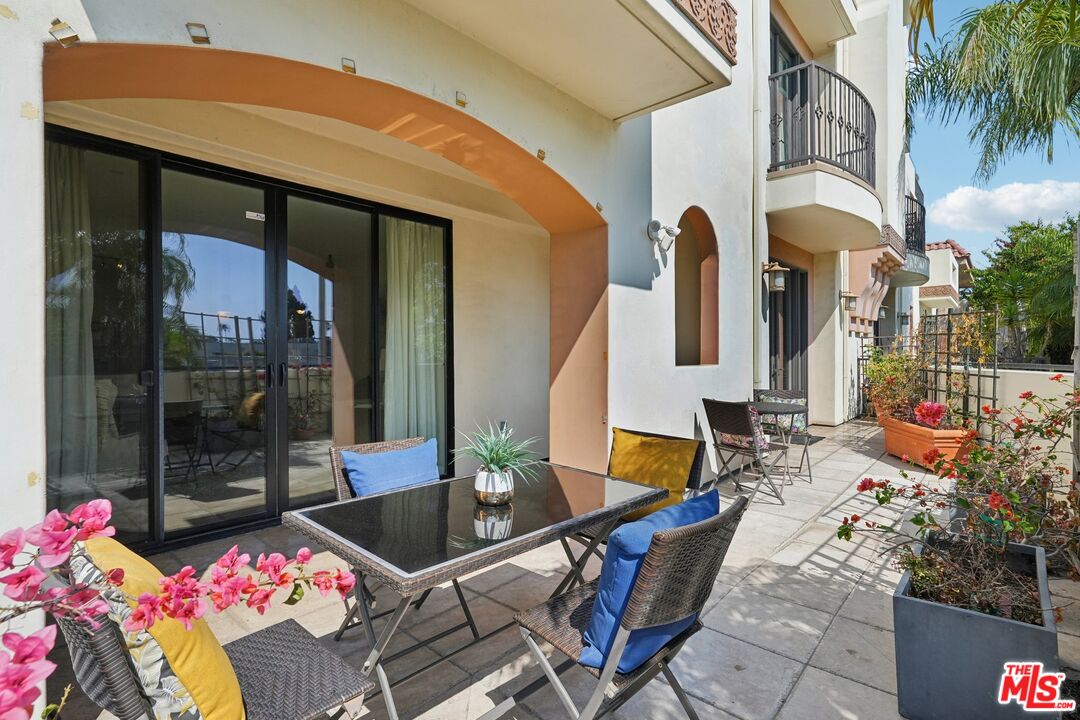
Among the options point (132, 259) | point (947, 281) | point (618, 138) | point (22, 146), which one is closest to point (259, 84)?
point (22, 146)

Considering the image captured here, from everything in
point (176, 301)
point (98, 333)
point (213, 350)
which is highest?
point (176, 301)

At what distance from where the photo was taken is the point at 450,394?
5578 mm

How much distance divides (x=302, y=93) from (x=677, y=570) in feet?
8.94

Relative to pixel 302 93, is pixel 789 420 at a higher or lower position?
lower

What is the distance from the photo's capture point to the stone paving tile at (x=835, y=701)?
2131mm

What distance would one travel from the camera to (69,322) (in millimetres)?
3346

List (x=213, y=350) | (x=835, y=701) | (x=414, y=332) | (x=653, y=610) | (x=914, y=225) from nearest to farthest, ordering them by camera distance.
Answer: (x=653, y=610) < (x=835, y=701) < (x=213, y=350) < (x=414, y=332) < (x=914, y=225)

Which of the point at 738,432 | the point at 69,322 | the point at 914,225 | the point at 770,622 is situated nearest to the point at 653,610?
the point at 770,622

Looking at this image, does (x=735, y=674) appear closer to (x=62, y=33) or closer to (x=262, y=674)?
(x=262, y=674)

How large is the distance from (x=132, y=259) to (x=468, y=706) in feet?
11.7

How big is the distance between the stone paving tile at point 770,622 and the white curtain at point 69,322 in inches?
157

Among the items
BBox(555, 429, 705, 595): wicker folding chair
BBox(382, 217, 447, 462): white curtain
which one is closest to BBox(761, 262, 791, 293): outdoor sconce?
BBox(382, 217, 447, 462): white curtain

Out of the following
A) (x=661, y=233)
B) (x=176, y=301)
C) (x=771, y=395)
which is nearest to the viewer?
(x=176, y=301)

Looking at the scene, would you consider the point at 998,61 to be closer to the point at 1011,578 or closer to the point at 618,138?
the point at 618,138
